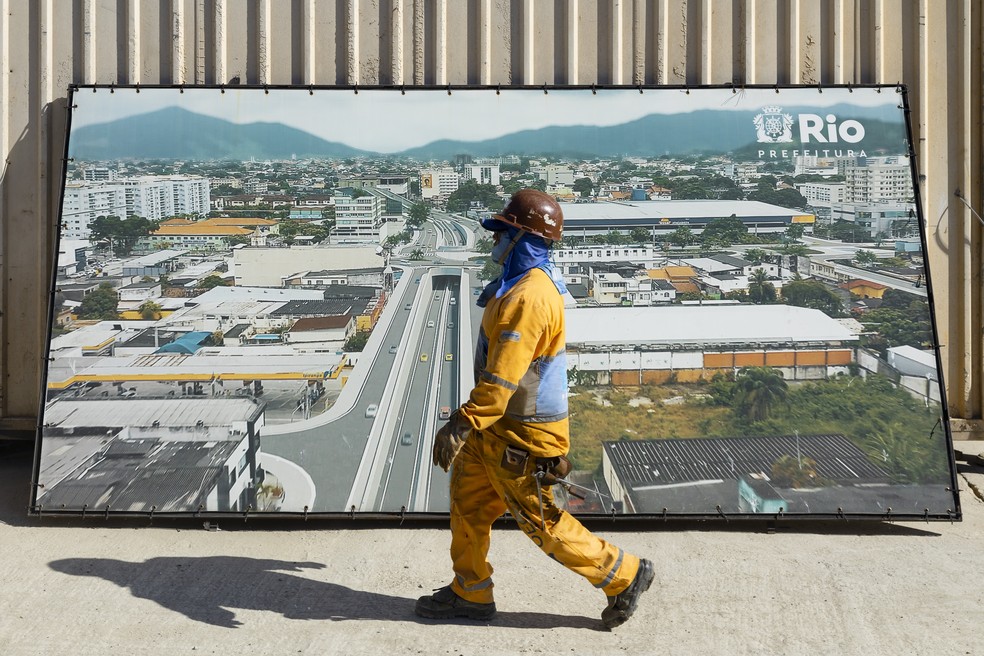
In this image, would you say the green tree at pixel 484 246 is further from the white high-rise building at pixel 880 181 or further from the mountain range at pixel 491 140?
the white high-rise building at pixel 880 181

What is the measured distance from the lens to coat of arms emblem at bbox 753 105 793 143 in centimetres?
615

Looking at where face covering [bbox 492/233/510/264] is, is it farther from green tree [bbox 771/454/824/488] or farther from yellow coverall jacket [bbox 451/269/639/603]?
green tree [bbox 771/454/824/488]

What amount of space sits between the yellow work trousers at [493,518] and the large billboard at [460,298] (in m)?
1.20

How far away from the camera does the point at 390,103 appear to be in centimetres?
614

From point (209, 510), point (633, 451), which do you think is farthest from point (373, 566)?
point (633, 451)

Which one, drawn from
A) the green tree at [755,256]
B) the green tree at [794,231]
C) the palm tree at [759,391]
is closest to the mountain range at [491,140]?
the green tree at [794,231]

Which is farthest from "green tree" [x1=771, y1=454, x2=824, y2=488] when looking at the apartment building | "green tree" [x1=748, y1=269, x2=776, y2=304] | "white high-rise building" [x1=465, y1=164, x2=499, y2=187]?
the apartment building

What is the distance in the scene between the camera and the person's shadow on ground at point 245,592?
181 inches

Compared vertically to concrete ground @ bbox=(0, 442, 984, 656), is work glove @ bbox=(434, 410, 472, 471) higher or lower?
higher

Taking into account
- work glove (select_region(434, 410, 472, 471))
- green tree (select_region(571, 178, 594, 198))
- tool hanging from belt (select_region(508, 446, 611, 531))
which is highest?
green tree (select_region(571, 178, 594, 198))

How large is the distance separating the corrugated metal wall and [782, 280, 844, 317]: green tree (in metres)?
1.11

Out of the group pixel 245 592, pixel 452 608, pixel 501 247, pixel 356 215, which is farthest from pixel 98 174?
pixel 452 608

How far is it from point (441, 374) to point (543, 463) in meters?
1.77

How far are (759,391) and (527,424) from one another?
2.15 metres
